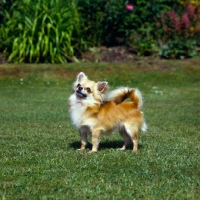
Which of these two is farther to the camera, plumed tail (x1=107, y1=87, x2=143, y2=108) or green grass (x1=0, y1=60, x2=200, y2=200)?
plumed tail (x1=107, y1=87, x2=143, y2=108)

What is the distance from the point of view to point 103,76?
17.4 meters

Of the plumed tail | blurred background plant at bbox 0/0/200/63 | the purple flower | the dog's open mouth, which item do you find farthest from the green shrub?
the dog's open mouth

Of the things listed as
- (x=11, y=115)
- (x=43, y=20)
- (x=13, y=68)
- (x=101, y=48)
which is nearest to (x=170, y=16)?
(x=101, y=48)

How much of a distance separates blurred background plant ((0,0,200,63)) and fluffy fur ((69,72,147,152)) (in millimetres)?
A: 10894

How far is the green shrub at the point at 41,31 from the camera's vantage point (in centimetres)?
1880

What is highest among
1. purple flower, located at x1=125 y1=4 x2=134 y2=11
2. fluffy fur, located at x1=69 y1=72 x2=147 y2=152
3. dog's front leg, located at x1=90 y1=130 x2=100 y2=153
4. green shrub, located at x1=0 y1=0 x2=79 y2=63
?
fluffy fur, located at x1=69 y1=72 x2=147 y2=152

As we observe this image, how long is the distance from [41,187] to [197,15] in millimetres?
15246

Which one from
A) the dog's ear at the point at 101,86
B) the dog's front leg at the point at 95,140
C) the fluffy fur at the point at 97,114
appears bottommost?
the dog's front leg at the point at 95,140

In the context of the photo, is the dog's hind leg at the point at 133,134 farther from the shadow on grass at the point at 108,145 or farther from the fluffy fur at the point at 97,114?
the shadow on grass at the point at 108,145

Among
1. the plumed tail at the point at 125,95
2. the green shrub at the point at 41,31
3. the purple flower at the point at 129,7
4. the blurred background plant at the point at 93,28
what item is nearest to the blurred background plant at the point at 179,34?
the blurred background plant at the point at 93,28

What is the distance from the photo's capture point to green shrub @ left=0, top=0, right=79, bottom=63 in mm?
18797

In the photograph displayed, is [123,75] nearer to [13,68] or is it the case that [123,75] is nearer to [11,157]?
[13,68]

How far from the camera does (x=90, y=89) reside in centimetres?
779

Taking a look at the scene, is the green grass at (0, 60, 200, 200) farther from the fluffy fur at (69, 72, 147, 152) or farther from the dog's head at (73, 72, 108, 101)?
the dog's head at (73, 72, 108, 101)
